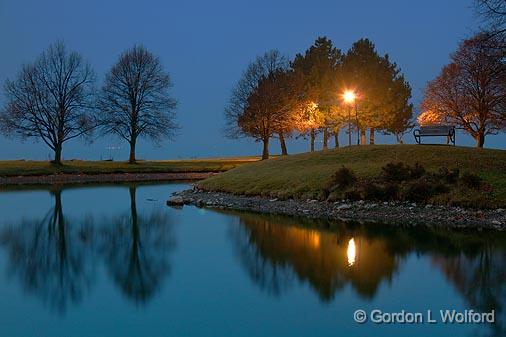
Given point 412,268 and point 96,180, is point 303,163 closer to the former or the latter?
point 412,268

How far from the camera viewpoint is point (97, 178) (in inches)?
2050

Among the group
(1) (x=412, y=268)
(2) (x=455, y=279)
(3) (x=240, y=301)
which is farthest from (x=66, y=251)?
(2) (x=455, y=279)

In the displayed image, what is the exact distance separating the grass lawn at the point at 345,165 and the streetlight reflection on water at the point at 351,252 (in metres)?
7.71

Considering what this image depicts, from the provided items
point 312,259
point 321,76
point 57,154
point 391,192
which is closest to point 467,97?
point 321,76

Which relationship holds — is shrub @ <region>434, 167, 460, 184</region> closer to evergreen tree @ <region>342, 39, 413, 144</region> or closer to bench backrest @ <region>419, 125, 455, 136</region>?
bench backrest @ <region>419, 125, 455, 136</region>

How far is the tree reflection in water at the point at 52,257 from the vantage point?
474 inches

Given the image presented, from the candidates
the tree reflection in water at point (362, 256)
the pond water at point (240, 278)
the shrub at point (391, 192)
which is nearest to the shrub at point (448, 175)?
the shrub at point (391, 192)

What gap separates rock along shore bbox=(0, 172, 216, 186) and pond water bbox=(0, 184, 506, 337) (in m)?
27.4

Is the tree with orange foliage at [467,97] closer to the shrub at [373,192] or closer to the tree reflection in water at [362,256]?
the shrub at [373,192]

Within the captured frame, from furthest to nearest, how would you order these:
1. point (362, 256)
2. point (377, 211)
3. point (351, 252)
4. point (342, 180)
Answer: point (342, 180) < point (377, 211) < point (351, 252) < point (362, 256)

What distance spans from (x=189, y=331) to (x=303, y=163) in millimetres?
26368

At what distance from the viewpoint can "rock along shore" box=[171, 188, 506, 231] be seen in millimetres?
19891

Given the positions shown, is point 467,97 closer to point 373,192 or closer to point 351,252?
point 373,192

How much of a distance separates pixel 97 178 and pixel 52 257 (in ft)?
123
